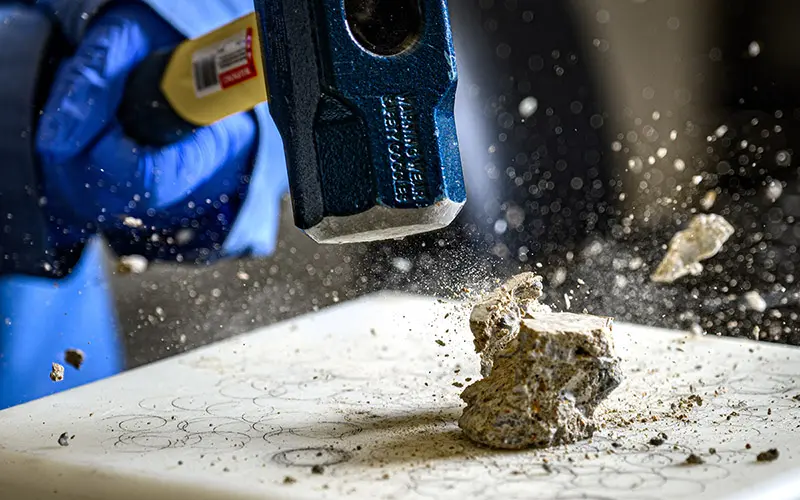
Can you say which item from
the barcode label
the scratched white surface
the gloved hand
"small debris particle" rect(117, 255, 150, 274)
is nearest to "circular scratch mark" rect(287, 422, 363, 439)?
the scratched white surface

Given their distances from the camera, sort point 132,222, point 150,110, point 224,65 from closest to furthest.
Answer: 1. point 224,65
2. point 150,110
3. point 132,222

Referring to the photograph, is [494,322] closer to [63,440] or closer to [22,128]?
[63,440]

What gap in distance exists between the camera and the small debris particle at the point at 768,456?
78 cm

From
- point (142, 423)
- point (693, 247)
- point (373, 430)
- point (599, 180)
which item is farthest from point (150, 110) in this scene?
point (599, 180)

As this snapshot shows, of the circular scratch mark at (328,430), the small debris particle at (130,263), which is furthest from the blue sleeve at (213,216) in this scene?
the circular scratch mark at (328,430)

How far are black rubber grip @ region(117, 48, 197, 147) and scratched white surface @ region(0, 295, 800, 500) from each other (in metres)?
0.33

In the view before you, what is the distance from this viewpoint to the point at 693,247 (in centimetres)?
131

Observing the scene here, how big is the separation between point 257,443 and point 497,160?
149cm

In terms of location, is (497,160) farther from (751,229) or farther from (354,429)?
(354,429)

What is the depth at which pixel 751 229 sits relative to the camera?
2305 millimetres

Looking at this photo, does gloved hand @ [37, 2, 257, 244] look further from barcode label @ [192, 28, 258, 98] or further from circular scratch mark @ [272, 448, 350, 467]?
circular scratch mark @ [272, 448, 350, 467]

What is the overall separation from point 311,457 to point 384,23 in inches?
17.5

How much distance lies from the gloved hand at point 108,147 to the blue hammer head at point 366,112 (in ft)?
1.60

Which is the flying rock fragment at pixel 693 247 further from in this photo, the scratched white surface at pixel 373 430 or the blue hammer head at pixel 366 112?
the blue hammer head at pixel 366 112
